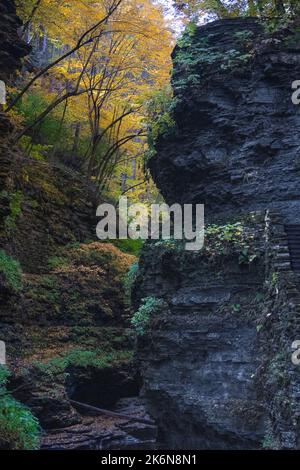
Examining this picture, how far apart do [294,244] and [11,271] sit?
272 inches

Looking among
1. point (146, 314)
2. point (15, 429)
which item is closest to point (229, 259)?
point (146, 314)

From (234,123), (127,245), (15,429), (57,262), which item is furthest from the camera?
(127,245)

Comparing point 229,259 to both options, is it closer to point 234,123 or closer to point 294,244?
point 294,244

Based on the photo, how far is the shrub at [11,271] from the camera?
34.0 ft

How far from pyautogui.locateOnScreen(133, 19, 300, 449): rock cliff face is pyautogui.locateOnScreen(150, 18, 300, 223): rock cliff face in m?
0.03

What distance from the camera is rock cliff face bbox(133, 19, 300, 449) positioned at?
7.65 m

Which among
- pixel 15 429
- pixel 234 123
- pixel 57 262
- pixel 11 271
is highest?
pixel 234 123

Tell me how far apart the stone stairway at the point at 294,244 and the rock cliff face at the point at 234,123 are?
141cm

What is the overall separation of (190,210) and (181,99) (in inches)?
117

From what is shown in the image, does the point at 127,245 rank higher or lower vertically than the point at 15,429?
higher

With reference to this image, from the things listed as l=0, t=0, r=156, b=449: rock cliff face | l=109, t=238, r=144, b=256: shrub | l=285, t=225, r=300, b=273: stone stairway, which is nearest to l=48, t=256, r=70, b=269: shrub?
l=0, t=0, r=156, b=449: rock cliff face

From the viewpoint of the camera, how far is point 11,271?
36.6 ft

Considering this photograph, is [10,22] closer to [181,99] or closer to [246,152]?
[181,99]

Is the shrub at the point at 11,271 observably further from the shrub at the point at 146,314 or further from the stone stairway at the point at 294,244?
the stone stairway at the point at 294,244
